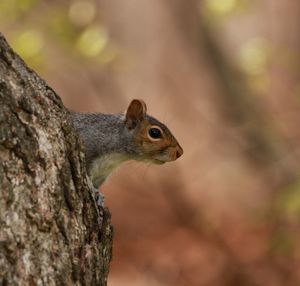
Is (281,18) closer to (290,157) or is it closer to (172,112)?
(172,112)

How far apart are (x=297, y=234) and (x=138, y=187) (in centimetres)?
249

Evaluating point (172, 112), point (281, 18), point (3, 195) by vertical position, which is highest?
point (281, 18)

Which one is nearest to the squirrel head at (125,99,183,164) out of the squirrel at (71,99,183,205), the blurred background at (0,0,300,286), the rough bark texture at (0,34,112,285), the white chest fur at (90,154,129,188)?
the squirrel at (71,99,183,205)

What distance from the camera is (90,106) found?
11508 millimetres

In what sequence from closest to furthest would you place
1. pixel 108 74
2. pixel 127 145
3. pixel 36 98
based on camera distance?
pixel 36 98, pixel 127 145, pixel 108 74

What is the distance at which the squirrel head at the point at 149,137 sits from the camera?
4.57 m

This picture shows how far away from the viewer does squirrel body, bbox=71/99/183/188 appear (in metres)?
4.54

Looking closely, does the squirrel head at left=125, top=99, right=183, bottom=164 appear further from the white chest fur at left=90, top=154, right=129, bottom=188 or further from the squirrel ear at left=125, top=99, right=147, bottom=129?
the white chest fur at left=90, top=154, right=129, bottom=188

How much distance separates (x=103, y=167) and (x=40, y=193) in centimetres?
165

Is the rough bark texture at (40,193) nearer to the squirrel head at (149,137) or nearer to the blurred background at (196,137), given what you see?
the squirrel head at (149,137)

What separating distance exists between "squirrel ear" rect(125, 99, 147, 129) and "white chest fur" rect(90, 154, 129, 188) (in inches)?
8.2

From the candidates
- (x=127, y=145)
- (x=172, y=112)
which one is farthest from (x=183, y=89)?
(x=127, y=145)

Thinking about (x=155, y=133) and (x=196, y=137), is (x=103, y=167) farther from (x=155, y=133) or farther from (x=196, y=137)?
(x=196, y=137)

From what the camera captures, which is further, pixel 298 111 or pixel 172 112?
pixel 298 111
